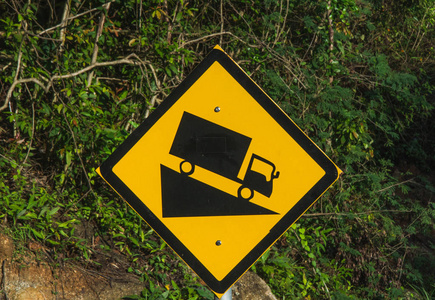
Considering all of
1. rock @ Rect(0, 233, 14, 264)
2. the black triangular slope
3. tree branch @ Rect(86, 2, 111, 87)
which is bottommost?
rock @ Rect(0, 233, 14, 264)

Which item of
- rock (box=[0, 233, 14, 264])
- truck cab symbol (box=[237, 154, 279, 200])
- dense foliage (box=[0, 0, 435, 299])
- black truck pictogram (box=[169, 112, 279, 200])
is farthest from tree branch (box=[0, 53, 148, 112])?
truck cab symbol (box=[237, 154, 279, 200])

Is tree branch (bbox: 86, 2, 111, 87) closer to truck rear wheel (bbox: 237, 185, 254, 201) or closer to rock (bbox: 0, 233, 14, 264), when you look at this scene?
rock (bbox: 0, 233, 14, 264)

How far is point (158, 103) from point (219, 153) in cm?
309

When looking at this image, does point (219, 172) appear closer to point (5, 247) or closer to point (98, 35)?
point (5, 247)

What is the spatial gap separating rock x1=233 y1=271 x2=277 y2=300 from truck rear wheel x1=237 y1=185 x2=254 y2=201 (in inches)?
84.6

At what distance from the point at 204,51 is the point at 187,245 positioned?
3789mm

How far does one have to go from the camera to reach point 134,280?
3.89 meters

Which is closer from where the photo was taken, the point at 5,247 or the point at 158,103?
the point at 5,247

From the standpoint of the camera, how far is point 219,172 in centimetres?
205

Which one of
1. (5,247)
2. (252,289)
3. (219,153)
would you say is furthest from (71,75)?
(219,153)

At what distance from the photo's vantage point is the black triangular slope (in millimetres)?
2053

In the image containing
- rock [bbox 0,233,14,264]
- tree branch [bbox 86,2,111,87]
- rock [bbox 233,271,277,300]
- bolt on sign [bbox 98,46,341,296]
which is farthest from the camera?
tree branch [bbox 86,2,111,87]

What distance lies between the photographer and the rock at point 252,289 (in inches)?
157

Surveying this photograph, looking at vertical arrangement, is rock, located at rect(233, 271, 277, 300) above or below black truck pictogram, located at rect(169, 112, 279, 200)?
below
